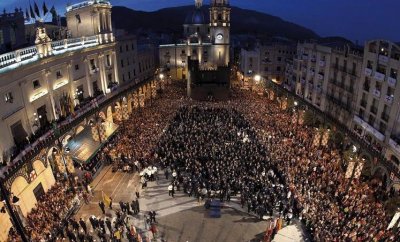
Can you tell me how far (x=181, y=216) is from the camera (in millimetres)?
23281

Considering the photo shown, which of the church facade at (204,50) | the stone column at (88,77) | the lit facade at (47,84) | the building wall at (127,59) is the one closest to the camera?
the lit facade at (47,84)

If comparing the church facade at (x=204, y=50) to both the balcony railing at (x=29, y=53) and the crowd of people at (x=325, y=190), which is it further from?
the crowd of people at (x=325, y=190)

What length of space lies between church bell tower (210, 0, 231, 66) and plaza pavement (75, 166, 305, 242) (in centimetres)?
4983

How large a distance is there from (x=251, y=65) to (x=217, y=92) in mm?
12811

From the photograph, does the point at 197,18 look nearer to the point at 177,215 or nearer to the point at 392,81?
the point at 392,81

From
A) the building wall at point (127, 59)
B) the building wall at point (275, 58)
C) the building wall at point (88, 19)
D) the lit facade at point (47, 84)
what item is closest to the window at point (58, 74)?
the lit facade at point (47, 84)

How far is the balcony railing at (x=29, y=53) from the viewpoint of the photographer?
74.8 ft

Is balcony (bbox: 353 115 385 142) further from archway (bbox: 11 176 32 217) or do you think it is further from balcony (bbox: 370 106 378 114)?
archway (bbox: 11 176 32 217)

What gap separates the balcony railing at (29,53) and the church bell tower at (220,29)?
37.8 m

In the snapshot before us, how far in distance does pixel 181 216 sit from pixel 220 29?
180 ft

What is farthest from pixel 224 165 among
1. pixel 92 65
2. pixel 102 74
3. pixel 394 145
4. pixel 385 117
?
pixel 102 74

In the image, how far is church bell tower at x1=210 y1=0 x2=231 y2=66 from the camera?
68125 mm

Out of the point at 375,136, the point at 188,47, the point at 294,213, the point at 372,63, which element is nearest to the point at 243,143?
the point at 294,213

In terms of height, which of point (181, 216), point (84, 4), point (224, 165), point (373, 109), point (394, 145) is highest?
point (84, 4)
